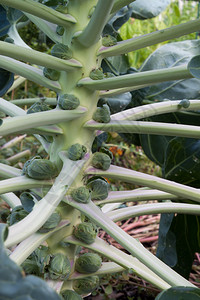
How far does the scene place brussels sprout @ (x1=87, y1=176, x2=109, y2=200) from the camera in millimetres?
878

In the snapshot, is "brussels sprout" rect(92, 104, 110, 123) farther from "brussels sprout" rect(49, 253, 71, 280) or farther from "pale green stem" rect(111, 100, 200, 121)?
"brussels sprout" rect(49, 253, 71, 280)

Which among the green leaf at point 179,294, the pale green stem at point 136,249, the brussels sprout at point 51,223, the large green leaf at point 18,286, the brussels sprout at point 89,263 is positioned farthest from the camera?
the brussels sprout at point 89,263

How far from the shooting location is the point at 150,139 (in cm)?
134

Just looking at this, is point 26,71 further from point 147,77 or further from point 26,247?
point 26,247

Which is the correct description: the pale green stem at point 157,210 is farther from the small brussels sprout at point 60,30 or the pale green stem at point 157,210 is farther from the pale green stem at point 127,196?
the small brussels sprout at point 60,30

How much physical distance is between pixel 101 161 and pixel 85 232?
0.57 ft

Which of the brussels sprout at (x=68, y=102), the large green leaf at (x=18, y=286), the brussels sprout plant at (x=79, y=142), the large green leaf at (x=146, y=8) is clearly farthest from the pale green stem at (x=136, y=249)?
the large green leaf at (x=146, y=8)

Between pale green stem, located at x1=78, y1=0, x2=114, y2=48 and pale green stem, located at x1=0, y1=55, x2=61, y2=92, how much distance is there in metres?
0.12

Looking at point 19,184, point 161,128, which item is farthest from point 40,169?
point 161,128

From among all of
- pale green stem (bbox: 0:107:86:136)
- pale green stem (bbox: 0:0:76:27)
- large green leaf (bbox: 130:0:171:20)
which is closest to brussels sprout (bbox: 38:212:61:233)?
pale green stem (bbox: 0:107:86:136)

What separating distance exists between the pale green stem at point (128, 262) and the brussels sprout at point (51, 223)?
3.6 inches

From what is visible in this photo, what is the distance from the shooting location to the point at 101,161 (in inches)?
34.2

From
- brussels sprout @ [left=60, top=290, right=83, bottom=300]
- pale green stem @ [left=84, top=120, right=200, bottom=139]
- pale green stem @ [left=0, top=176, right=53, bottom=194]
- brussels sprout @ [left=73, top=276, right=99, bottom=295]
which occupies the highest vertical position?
pale green stem @ [left=84, top=120, right=200, bottom=139]

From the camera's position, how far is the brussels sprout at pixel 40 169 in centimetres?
81
